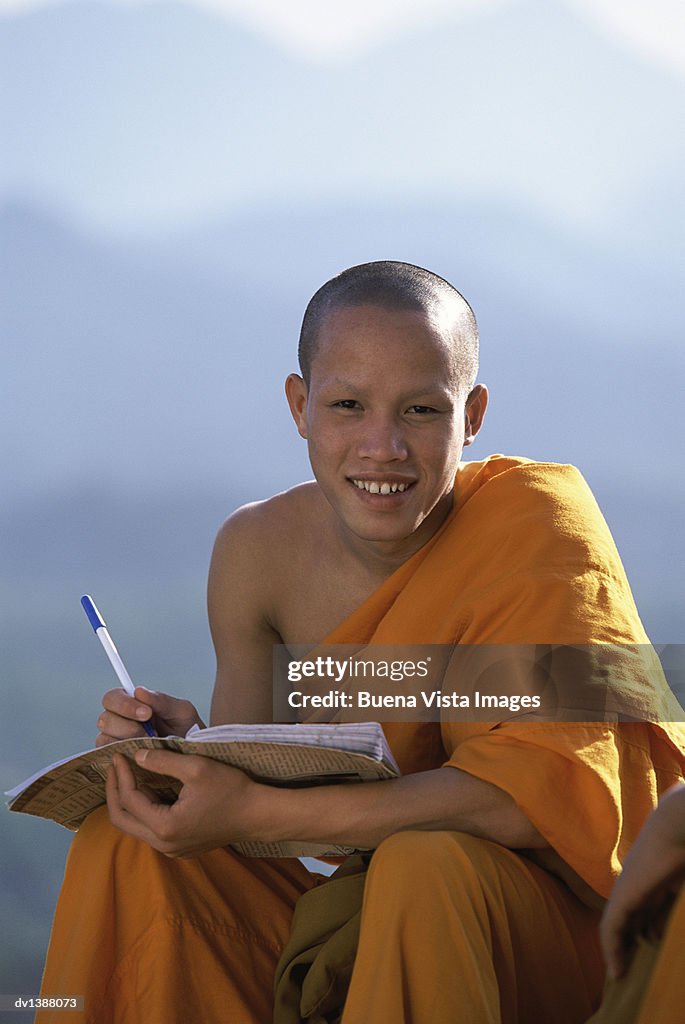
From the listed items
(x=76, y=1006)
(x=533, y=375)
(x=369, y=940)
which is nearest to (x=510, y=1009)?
(x=369, y=940)

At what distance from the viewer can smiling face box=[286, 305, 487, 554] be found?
1754mm

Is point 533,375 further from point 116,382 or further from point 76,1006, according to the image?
point 76,1006

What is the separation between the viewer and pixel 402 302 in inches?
71.0

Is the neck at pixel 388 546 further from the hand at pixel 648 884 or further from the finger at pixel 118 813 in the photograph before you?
the hand at pixel 648 884

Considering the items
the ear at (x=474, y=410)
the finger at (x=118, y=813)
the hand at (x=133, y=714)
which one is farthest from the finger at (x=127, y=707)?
the ear at (x=474, y=410)

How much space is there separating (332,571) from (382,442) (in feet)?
1.07

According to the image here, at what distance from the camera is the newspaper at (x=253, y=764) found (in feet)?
4.62

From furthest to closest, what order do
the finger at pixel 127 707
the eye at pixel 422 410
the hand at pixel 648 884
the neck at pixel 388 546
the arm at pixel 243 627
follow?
the arm at pixel 243 627, the neck at pixel 388 546, the eye at pixel 422 410, the finger at pixel 127 707, the hand at pixel 648 884

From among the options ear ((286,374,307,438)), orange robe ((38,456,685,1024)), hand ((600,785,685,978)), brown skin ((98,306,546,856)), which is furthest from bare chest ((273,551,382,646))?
hand ((600,785,685,978))

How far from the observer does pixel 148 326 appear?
4.21 m

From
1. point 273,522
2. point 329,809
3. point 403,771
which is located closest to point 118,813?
Answer: point 329,809

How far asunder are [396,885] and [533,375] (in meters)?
2.94

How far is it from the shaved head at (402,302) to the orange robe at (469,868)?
0.61 feet

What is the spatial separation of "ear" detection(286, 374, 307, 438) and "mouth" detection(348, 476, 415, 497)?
167mm
